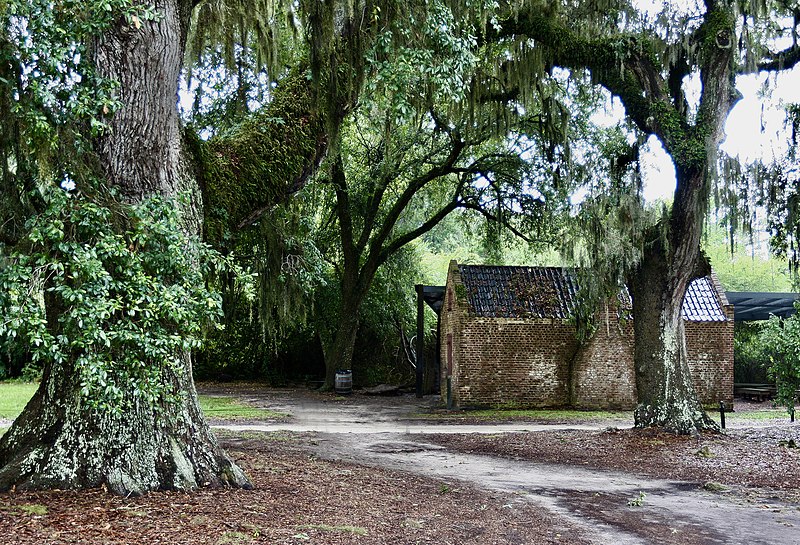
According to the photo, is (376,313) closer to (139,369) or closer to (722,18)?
(722,18)

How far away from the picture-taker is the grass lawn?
709 inches

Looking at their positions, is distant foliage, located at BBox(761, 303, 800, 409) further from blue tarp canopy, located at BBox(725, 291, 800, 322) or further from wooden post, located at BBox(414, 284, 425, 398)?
wooden post, located at BBox(414, 284, 425, 398)

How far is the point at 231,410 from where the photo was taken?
65.1ft

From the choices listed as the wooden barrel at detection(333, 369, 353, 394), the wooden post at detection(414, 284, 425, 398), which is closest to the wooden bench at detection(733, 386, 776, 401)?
the wooden post at detection(414, 284, 425, 398)

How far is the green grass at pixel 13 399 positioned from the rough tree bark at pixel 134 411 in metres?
10.1

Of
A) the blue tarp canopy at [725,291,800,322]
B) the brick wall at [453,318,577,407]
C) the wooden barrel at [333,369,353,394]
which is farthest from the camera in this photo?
the wooden barrel at [333,369,353,394]

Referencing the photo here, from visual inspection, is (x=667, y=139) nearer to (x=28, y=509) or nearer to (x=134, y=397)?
(x=134, y=397)

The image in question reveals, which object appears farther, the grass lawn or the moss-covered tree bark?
the grass lawn

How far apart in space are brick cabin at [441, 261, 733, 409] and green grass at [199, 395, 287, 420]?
18.0 ft

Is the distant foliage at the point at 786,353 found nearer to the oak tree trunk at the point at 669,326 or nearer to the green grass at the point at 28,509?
the oak tree trunk at the point at 669,326

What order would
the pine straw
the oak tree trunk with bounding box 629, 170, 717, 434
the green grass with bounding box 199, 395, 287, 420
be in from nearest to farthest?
the pine straw, the oak tree trunk with bounding box 629, 170, 717, 434, the green grass with bounding box 199, 395, 287, 420

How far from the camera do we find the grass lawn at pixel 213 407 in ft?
59.1

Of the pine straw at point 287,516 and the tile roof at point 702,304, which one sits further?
the tile roof at point 702,304

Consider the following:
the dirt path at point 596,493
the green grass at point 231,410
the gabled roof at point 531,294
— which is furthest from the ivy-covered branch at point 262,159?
the gabled roof at point 531,294
